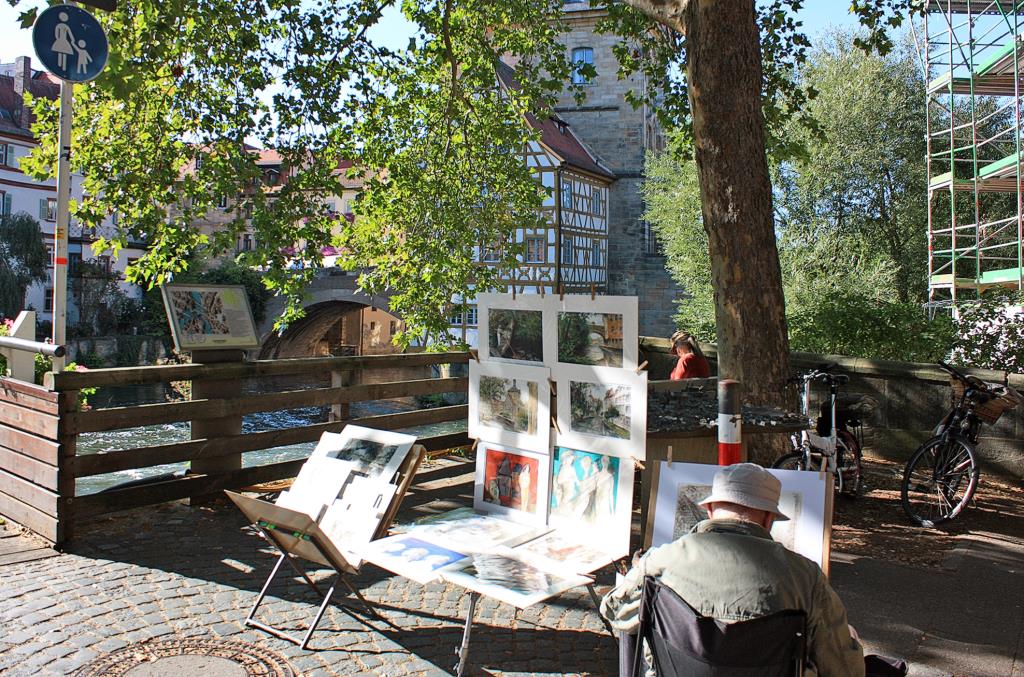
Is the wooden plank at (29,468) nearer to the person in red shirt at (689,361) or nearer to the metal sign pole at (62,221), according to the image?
the metal sign pole at (62,221)

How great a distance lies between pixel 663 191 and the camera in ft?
89.2

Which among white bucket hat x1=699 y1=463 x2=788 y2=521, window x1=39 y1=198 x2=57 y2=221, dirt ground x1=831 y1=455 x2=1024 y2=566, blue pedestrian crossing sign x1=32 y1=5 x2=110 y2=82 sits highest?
window x1=39 y1=198 x2=57 y2=221

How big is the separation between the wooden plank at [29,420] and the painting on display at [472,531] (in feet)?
8.19

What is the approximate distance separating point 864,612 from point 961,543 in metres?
1.84

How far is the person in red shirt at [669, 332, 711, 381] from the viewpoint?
7465 millimetres

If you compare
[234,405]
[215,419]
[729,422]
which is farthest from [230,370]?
[729,422]

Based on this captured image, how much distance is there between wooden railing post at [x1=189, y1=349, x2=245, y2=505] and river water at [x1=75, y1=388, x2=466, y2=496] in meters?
1.44

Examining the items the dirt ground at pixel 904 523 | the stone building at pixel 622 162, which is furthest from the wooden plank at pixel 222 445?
the stone building at pixel 622 162

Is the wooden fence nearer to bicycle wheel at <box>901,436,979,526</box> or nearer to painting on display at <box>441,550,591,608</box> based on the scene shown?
painting on display at <box>441,550,591,608</box>

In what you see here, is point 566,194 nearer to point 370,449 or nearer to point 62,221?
point 62,221

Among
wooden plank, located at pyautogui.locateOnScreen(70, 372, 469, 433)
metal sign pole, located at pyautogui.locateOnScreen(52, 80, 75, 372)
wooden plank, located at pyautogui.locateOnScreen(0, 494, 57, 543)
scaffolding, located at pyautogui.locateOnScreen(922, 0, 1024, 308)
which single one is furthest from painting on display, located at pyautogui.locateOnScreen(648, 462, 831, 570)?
scaffolding, located at pyautogui.locateOnScreen(922, 0, 1024, 308)

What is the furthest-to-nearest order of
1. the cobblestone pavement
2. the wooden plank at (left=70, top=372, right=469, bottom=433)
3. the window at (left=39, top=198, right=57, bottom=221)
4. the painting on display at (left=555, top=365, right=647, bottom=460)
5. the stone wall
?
the window at (left=39, top=198, right=57, bottom=221), the stone wall, the wooden plank at (left=70, top=372, right=469, bottom=433), the painting on display at (left=555, top=365, right=647, bottom=460), the cobblestone pavement

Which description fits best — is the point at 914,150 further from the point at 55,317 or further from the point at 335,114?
the point at 55,317

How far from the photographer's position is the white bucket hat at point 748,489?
8.10 ft
